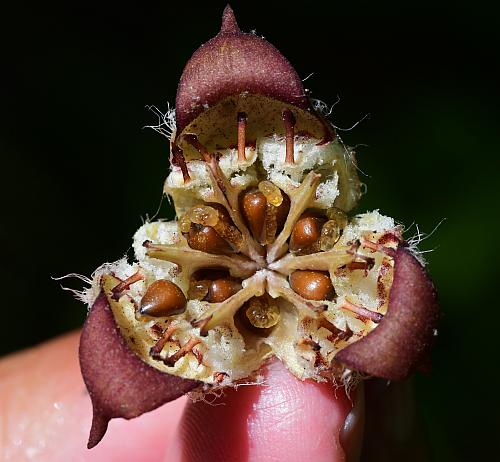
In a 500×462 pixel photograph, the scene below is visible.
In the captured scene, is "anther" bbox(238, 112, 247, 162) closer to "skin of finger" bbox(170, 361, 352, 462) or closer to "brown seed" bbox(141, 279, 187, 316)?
"brown seed" bbox(141, 279, 187, 316)

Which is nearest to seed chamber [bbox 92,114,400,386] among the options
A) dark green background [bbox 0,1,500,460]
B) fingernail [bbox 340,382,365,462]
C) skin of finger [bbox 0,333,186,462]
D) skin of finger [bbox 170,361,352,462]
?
skin of finger [bbox 170,361,352,462]

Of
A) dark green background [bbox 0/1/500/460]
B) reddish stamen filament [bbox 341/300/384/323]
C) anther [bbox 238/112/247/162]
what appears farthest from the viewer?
dark green background [bbox 0/1/500/460]

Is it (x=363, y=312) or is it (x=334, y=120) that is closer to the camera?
(x=363, y=312)

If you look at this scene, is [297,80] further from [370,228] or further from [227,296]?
[227,296]

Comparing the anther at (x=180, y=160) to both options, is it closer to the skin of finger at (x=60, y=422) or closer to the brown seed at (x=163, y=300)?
the brown seed at (x=163, y=300)

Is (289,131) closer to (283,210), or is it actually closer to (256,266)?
(283,210)

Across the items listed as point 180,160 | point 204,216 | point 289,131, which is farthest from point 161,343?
point 289,131
